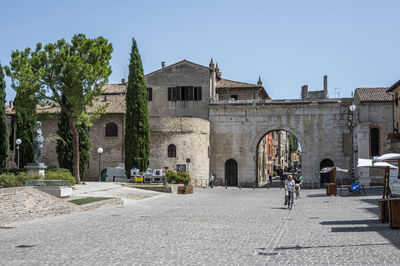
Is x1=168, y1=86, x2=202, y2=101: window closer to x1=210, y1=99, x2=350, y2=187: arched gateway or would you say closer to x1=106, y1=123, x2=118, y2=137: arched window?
x1=210, y1=99, x2=350, y2=187: arched gateway

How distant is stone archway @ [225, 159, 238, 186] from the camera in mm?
48562

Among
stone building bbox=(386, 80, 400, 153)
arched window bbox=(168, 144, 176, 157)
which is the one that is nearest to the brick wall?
stone building bbox=(386, 80, 400, 153)

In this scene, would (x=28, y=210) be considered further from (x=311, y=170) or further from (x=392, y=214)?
(x=311, y=170)

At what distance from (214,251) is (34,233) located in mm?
5135

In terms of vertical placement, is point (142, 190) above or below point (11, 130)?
below

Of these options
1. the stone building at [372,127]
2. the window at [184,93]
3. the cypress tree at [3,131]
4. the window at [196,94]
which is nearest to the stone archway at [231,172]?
the window at [196,94]

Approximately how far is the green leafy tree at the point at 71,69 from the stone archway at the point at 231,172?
19051 millimetres

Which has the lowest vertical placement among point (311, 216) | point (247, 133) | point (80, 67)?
point (311, 216)

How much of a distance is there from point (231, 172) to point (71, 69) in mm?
21922

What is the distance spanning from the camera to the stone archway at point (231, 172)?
48562mm

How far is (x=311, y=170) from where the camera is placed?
4700 cm

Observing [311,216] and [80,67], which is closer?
[311,216]

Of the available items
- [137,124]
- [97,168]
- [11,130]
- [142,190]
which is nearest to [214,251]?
[142,190]

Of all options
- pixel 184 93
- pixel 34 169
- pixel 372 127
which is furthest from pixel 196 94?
pixel 34 169
